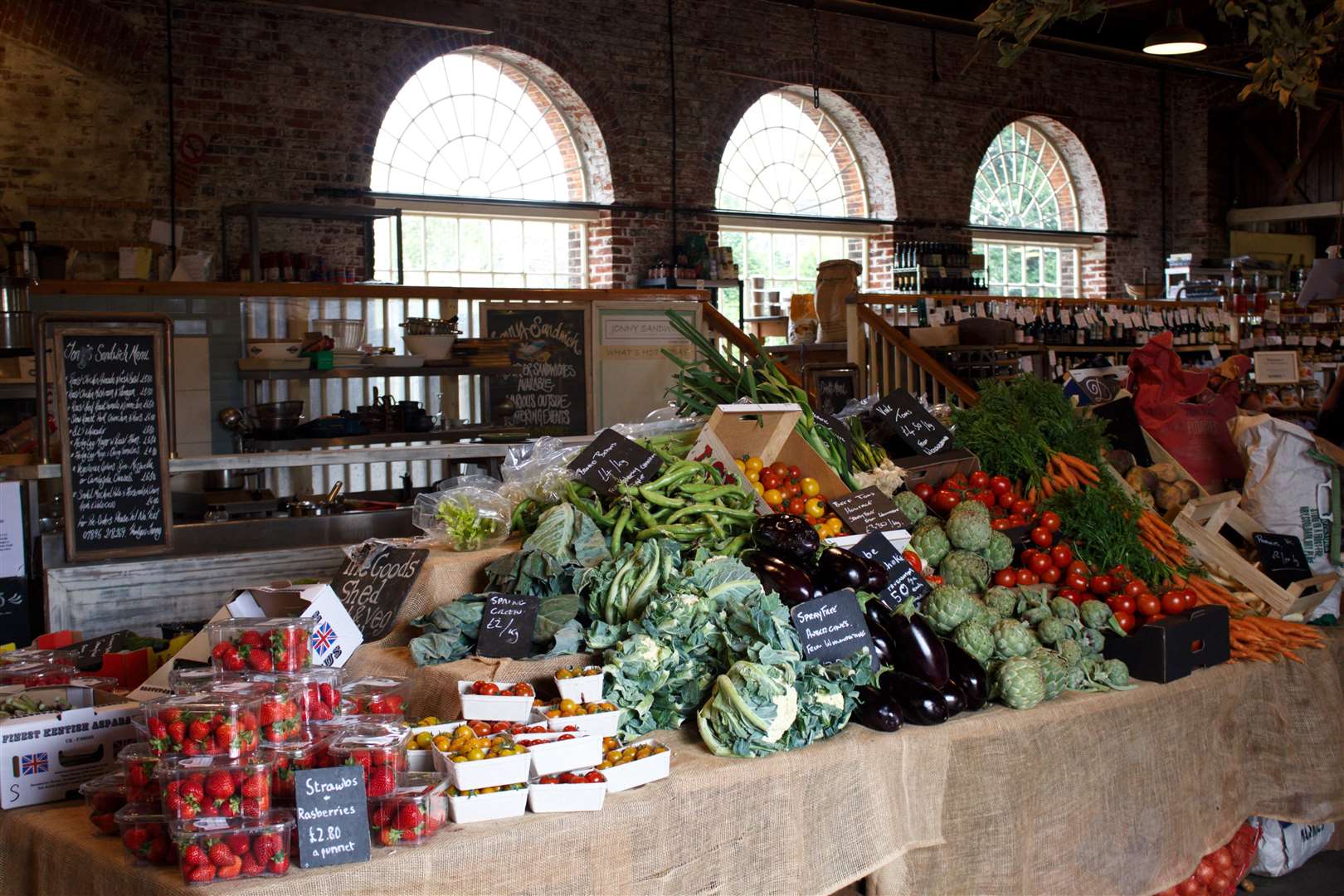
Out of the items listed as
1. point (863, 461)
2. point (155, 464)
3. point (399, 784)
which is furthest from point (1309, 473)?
point (155, 464)

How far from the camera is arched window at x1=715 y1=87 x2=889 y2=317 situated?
12.6 m

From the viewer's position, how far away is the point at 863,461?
3756mm

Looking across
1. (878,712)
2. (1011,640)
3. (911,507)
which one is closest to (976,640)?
(1011,640)

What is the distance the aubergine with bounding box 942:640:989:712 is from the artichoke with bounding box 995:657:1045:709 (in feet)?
0.13

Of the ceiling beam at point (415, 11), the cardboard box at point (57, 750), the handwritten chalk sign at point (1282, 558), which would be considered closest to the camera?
the cardboard box at point (57, 750)

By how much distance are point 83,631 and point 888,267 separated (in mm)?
10562

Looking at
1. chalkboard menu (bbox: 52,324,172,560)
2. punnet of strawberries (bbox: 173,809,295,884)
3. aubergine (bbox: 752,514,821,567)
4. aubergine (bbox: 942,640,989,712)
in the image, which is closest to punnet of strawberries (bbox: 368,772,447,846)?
punnet of strawberries (bbox: 173,809,295,884)

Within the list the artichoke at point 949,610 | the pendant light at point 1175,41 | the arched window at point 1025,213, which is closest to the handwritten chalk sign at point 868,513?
the artichoke at point 949,610

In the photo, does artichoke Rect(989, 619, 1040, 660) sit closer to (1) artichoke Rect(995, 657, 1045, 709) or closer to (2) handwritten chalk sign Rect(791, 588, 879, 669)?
(1) artichoke Rect(995, 657, 1045, 709)

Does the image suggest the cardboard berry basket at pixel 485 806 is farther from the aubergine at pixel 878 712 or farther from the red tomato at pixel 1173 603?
the red tomato at pixel 1173 603

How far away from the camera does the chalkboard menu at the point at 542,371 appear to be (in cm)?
771

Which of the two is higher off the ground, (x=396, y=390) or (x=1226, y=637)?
(x=396, y=390)

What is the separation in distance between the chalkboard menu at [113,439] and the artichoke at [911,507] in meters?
2.41

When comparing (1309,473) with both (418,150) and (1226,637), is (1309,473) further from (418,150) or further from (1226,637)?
(418,150)
